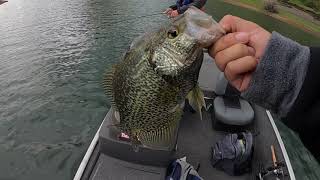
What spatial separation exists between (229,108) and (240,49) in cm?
507

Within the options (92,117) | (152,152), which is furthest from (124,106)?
(92,117)

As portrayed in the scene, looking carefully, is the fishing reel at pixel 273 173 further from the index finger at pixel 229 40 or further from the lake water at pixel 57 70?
the index finger at pixel 229 40

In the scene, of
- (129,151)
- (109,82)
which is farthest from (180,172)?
(109,82)

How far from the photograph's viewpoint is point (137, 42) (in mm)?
2383

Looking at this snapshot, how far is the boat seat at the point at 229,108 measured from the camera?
7.07 meters

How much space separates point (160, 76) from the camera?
229cm

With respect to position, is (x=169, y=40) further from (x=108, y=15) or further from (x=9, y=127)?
(x=108, y=15)

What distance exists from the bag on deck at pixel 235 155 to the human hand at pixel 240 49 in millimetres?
4175

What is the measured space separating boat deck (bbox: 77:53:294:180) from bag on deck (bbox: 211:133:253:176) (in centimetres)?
13

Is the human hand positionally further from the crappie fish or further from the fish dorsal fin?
the fish dorsal fin

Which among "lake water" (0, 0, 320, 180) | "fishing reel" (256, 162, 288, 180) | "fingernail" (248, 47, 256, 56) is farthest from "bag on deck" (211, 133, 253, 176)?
"fingernail" (248, 47, 256, 56)

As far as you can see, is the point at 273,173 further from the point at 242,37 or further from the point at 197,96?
the point at 242,37

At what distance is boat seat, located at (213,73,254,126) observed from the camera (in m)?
7.07

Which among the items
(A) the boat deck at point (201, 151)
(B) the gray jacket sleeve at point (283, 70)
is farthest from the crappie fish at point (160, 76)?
(A) the boat deck at point (201, 151)
